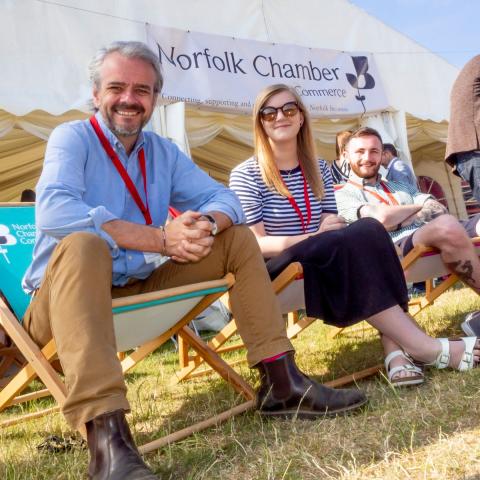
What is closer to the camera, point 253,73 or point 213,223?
point 213,223

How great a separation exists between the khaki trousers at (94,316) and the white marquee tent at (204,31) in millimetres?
3490

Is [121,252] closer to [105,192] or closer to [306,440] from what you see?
[105,192]

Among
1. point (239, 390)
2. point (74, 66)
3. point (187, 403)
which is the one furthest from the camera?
point (74, 66)

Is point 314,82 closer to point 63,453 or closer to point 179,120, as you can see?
point 179,120

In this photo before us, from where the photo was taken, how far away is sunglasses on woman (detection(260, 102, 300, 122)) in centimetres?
266

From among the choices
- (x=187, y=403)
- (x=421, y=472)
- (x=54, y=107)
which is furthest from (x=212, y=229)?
(x=54, y=107)

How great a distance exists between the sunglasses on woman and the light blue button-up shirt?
533mm

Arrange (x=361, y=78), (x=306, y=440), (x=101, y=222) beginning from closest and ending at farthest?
(x=306, y=440) < (x=101, y=222) < (x=361, y=78)

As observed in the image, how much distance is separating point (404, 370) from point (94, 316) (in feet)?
3.97

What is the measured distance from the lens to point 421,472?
1.32 metres

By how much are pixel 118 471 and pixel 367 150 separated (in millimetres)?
2495

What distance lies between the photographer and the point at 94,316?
4.77 feet

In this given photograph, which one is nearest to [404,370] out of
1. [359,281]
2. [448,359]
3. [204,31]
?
[448,359]

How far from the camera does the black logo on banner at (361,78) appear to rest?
23.3 ft
